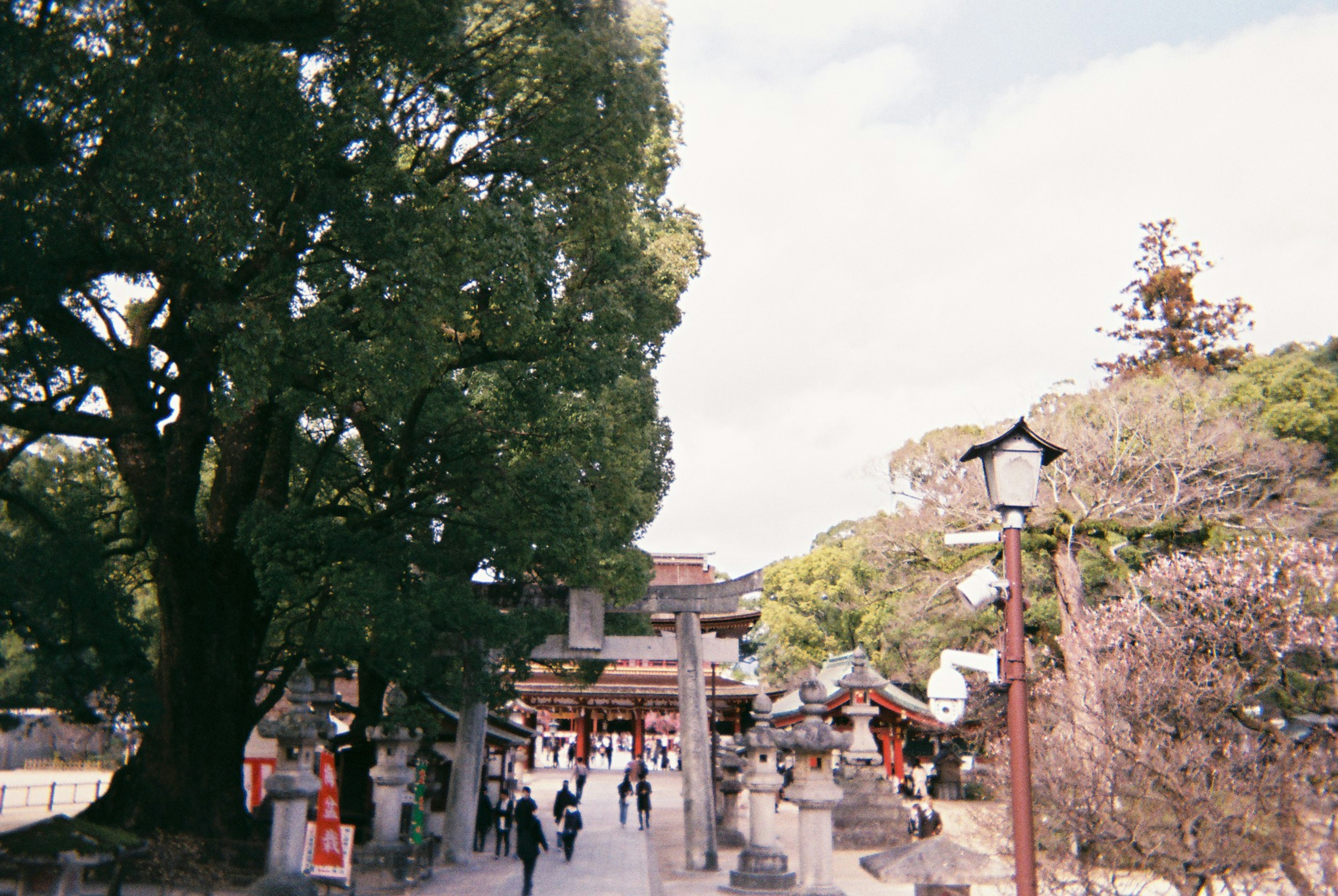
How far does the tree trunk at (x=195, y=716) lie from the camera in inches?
492

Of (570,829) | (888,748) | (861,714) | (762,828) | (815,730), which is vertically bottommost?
(570,829)

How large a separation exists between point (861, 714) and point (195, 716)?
49.2 feet

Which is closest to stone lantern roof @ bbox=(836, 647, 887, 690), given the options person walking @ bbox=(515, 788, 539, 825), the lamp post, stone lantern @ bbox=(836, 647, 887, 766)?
stone lantern @ bbox=(836, 647, 887, 766)

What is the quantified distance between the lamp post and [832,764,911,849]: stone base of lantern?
17694mm

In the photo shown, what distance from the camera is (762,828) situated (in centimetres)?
1633

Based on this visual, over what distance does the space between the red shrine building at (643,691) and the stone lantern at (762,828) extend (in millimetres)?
16019

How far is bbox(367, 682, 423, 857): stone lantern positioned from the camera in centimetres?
1533

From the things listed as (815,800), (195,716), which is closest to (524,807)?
(815,800)

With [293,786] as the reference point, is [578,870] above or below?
below

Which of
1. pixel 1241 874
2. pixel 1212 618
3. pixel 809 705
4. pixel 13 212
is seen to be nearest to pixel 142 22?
pixel 13 212

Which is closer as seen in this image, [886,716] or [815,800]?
[815,800]

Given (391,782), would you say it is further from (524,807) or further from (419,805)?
(524,807)

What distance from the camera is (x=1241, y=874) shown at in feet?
29.1

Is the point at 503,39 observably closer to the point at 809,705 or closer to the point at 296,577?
the point at 296,577
